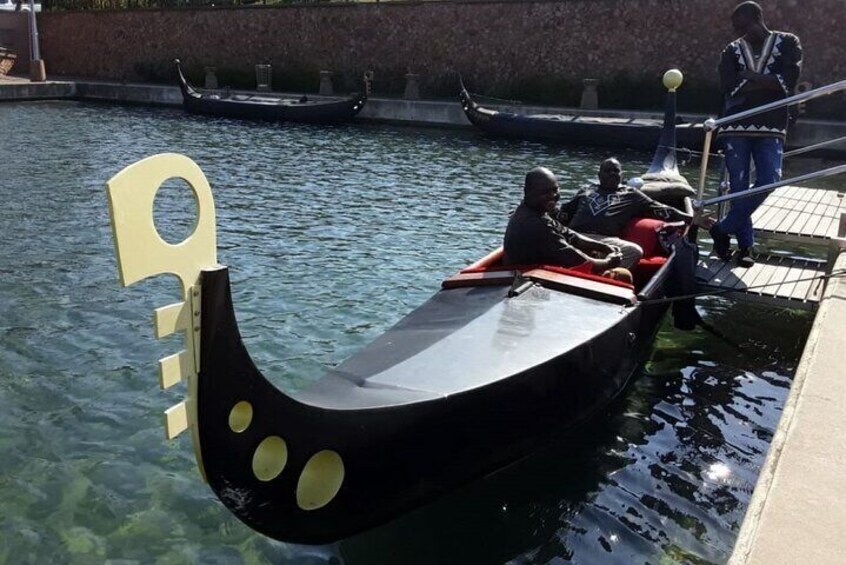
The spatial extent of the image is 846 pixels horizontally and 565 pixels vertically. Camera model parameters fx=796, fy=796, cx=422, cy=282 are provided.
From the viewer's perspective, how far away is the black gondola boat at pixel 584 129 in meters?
14.0

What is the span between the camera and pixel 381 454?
106 inches

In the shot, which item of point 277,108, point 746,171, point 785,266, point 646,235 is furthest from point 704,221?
point 277,108

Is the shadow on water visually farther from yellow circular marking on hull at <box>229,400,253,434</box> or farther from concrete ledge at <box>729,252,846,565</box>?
yellow circular marking on hull at <box>229,400,253,434</box>

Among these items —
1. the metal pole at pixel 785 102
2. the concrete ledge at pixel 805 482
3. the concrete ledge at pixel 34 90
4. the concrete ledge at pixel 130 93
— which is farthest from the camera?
the concrete ledge at pixel 130 93

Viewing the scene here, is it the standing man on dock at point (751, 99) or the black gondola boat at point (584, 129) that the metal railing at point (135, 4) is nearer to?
the black gondola boat at point (584, 129)

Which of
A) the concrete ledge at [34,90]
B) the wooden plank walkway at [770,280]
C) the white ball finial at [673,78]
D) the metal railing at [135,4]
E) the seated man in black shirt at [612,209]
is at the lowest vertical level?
the concrete ledge at [34,90]

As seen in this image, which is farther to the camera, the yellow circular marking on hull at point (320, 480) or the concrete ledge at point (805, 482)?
the yellow circular marking on hull at point (320, 480)

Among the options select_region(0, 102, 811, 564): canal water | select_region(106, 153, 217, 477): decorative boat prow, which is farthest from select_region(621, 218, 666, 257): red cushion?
select_region(106, 153, 217, 477): decorative boat prow

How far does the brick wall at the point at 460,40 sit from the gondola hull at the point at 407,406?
15369mm

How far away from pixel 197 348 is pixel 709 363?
12.2 feet

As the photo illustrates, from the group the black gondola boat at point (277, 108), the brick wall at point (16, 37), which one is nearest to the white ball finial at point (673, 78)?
the black gondola boat at point (277, 108)

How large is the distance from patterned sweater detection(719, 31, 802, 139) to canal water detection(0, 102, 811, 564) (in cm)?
137

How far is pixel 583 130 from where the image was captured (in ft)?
48.6

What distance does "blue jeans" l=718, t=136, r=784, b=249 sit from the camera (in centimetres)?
536
